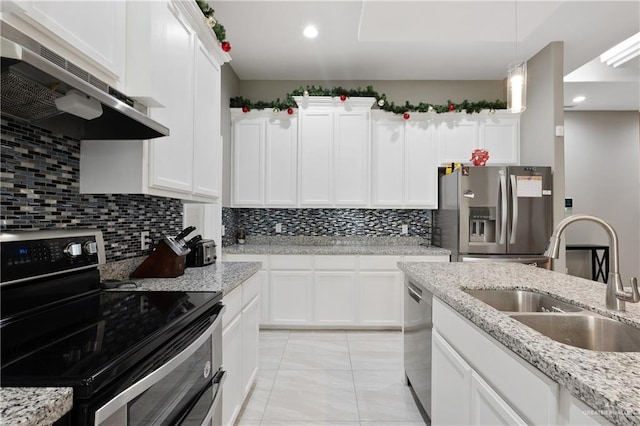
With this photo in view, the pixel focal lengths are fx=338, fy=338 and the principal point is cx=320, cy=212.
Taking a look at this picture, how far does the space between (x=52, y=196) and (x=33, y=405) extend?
1079 mm

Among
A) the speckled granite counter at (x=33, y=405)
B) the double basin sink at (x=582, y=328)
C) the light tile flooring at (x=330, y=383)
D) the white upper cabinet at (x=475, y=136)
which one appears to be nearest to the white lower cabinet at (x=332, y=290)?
the light tile flooring at (x=330, y=383)

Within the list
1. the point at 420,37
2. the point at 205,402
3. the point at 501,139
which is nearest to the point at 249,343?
the point at 205,402

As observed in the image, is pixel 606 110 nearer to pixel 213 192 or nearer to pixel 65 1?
pixel 213 192

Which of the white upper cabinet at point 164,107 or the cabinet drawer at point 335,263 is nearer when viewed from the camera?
the white upper cabinet at point 164,107

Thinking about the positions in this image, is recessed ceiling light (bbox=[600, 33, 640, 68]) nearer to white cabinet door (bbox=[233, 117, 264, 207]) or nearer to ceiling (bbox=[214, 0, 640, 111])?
Answer: ceiling (bbox=[214, 0, 640, 111])

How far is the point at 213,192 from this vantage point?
2.36 m

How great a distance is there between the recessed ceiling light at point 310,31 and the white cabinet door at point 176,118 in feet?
5.18

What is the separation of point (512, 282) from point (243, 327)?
153 cm

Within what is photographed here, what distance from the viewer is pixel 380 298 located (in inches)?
145

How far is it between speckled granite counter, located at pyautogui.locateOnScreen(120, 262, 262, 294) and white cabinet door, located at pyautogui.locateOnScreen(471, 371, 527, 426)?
1.14 m

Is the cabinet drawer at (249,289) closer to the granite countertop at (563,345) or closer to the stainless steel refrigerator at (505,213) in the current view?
the granite countertop at (563,345)

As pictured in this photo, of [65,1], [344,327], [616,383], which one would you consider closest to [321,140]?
[344,327]

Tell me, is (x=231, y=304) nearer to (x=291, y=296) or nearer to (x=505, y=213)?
(x=291, y=296)

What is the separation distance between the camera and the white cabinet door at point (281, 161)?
3.97 metres
